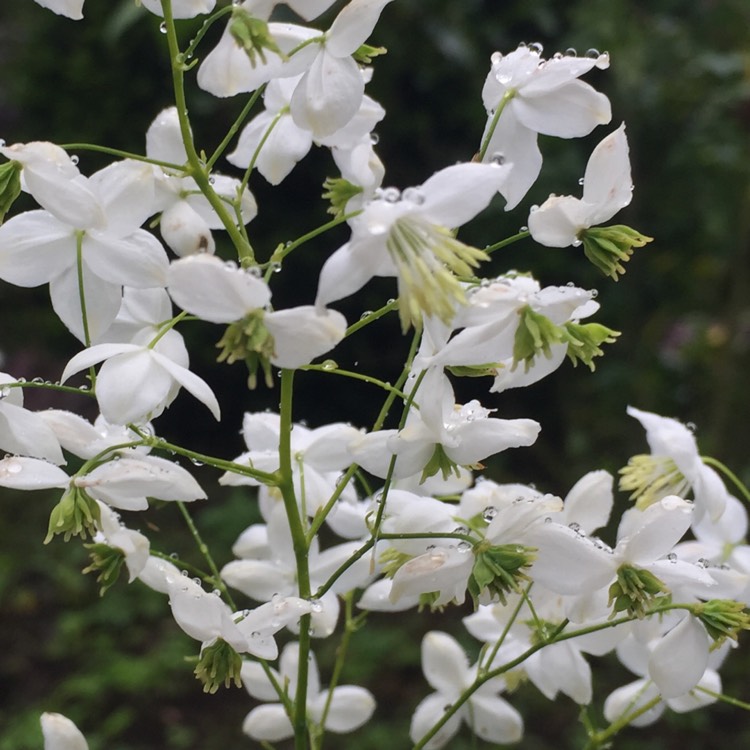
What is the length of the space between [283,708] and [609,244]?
522 mm

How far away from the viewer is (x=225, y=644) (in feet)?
1.93

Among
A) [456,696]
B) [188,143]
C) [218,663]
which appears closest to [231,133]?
[188,143]

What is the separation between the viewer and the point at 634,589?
59 centimetres

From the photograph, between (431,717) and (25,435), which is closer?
(25,435)

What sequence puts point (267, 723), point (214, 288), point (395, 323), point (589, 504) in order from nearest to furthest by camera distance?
point (214, 288), point (589, 504), point (267, 723), point (395, 323)

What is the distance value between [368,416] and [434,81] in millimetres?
950

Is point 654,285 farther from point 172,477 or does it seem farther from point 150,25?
point 172,477

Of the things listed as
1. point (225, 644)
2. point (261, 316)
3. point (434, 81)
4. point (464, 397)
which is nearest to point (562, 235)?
point (261, 316)

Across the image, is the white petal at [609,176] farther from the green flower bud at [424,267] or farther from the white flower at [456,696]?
the white flower at [456,696]

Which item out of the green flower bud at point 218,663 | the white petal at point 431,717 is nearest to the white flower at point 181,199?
the green flower bud at point 218,663

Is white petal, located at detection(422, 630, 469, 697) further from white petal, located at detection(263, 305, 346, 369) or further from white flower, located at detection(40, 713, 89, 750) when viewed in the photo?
white petal, located at detection(263, 305, 346, 369)

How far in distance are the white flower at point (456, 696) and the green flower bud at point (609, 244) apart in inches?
16.5

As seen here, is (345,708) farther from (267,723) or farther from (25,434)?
(25,434)

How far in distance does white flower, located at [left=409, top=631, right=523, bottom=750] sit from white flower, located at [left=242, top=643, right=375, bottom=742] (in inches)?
2.3
